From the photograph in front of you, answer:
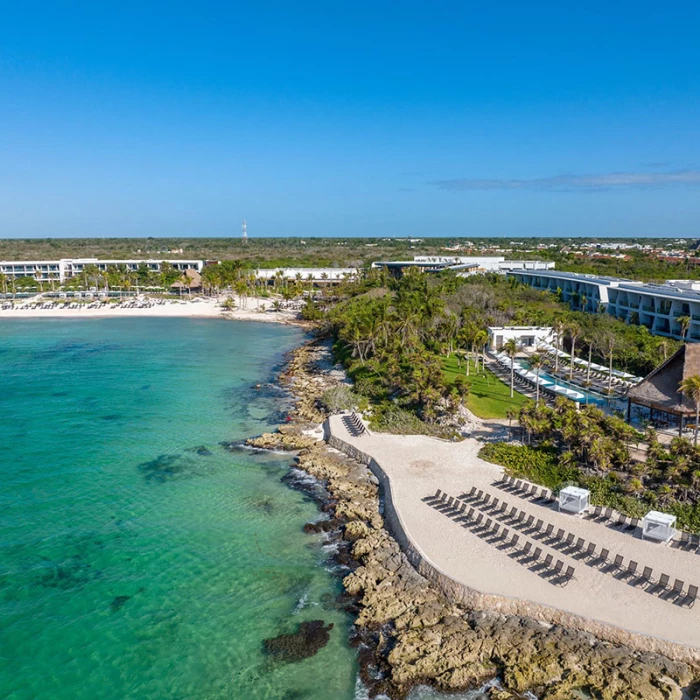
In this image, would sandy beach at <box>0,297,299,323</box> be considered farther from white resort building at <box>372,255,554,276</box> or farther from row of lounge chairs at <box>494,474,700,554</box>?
row of lounge chairs at <box>494,474,700,554</box>

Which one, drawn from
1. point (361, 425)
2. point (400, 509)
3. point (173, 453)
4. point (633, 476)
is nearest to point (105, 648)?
point (400, 509)

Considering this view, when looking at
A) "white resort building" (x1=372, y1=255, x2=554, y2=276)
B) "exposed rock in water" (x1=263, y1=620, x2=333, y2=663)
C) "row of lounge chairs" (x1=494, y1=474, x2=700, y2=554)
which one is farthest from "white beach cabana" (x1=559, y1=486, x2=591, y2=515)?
"white resort building" (x1=372, y1=255, x2=554, y2=276)

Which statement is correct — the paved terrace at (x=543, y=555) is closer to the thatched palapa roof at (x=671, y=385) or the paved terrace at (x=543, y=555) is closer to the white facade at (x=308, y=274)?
the thatched palapa roof at (x=671, y=385)

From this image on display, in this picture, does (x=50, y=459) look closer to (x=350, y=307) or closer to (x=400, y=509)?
(x=400, y=509)

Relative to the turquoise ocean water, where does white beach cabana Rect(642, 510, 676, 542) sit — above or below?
above

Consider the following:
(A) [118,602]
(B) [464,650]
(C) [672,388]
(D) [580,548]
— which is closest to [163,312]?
(A) [118,602]

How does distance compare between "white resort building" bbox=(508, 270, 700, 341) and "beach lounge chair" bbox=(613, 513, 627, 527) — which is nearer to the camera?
"beach lounge chair" bbox=(613, 513, 627, 527)

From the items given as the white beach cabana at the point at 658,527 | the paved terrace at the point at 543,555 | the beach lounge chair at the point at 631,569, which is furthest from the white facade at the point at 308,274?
the beach lounge chair at the point at 631,569
